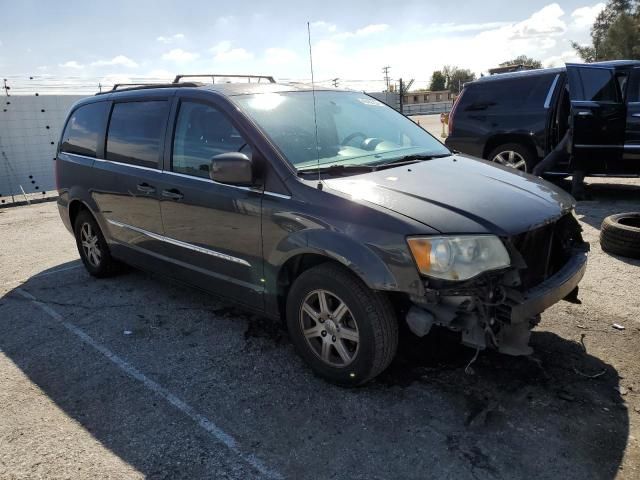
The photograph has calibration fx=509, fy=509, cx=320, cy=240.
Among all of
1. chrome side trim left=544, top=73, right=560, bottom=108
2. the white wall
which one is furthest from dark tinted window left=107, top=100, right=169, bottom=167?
the white wall

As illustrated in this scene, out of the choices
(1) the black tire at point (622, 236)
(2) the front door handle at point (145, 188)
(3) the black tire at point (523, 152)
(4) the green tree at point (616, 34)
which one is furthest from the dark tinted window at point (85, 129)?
(4) the green tree at point (616, 34)

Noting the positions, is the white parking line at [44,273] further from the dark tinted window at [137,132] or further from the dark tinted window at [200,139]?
the dark tinted window at [200,139]

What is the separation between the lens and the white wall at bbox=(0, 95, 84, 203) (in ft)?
39.6

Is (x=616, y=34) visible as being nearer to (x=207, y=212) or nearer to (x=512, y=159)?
(x=512, y=159)

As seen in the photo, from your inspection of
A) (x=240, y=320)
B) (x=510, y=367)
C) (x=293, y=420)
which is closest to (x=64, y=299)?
(x=240, y=320)

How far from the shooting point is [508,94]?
8180 millimetres

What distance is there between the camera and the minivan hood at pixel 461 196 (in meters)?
2.64

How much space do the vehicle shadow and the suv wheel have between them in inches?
200

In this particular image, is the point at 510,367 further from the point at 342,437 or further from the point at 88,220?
the point at 88,220

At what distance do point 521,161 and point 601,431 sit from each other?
6.24 m

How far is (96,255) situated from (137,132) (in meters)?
1.62

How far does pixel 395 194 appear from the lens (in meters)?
2.84

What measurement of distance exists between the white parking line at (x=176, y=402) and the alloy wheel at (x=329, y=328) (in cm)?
74

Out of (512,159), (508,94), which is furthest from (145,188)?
(508,94)
